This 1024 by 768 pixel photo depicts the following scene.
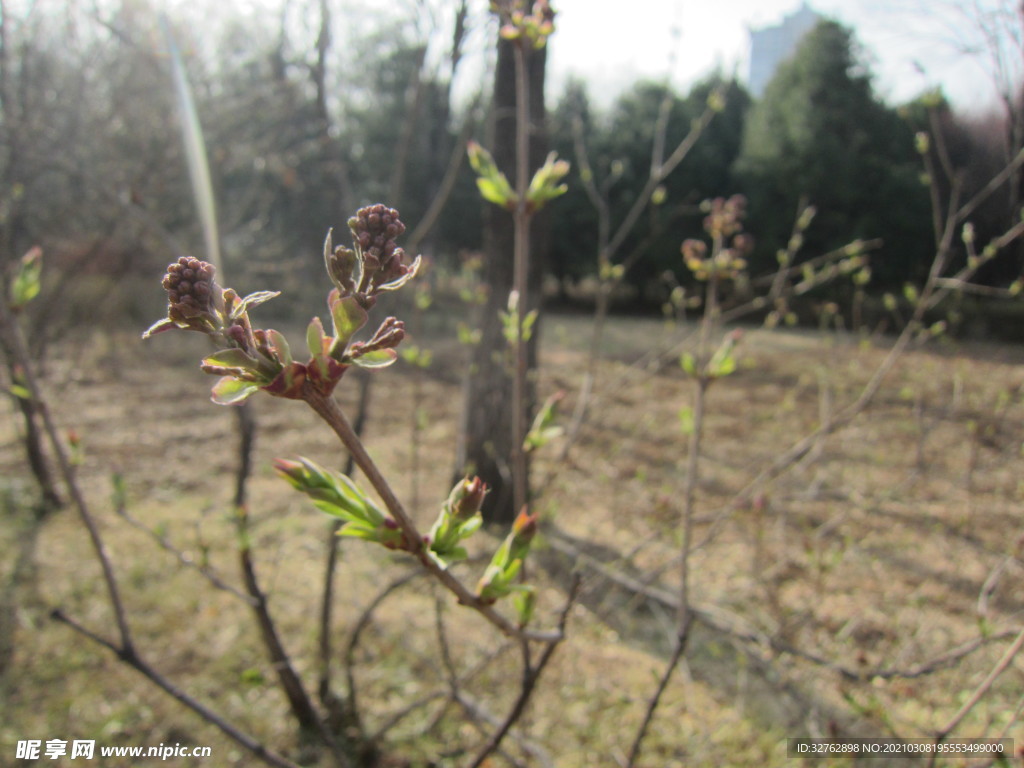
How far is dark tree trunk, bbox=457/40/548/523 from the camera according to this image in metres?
4.19

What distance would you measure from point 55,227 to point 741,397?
7.41 metres

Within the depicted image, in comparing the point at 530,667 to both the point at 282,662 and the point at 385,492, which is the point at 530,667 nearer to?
the point at 385,492

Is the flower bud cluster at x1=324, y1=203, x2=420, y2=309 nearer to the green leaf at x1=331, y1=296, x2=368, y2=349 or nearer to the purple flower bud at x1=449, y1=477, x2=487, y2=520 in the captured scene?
the green leaf at x1=331, y1=296, x2=368, y2=349

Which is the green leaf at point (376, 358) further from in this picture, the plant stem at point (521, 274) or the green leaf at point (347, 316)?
the plant stem at point (521, 274)

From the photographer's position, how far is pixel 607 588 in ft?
12.7

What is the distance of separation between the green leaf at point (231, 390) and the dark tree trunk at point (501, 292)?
347 centimetres

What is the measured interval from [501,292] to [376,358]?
376 cm

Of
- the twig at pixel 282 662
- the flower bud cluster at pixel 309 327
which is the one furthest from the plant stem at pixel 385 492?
the twig at pixel 282 662

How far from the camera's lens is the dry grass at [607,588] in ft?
8.55

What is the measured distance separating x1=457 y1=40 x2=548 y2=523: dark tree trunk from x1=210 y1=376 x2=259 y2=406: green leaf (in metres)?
3.47

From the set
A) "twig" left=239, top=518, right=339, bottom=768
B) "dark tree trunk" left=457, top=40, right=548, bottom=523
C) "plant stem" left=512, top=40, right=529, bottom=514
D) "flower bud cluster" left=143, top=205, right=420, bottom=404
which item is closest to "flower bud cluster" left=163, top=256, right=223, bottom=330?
"flower bud cluster" left=143, top=205, right=420, bottom=404

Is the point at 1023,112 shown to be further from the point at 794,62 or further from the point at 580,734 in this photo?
the point at 794,62

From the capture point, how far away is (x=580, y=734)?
2615mm

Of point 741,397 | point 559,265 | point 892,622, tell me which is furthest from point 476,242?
point 892,622
